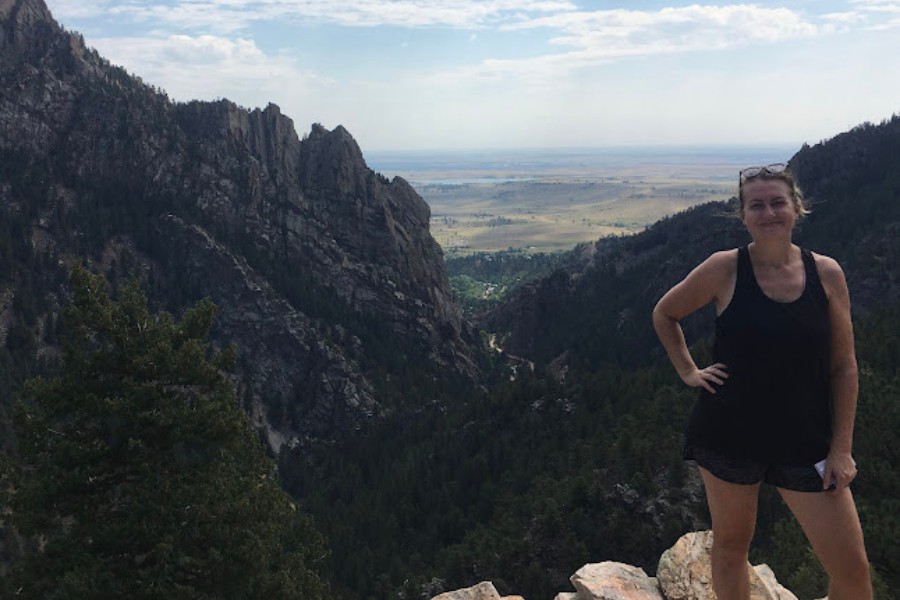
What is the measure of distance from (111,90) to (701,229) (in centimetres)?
13786

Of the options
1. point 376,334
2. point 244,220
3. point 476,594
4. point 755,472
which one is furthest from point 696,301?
point 244,220

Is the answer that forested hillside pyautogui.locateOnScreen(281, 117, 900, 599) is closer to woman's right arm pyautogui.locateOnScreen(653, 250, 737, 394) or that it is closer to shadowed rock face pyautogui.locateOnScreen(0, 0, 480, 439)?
woman's right arm pyautogui.locateOnScreen(653, 250, 737, 394)

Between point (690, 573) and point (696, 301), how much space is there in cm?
817

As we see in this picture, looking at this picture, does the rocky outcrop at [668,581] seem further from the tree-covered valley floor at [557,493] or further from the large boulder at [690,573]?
the tree-covered valley floor at [557,493]

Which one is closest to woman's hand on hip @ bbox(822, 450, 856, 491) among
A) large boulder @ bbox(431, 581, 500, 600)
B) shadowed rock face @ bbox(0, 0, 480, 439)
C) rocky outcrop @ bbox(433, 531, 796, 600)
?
rocky outcrop @ bbox(433, 531, 796, 600)

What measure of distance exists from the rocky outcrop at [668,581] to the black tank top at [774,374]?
268 inches

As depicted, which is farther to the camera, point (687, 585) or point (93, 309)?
point (93, 309)

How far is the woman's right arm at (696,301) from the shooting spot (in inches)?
250

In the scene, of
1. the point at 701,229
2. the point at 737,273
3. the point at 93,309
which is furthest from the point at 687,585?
the point at 701,229

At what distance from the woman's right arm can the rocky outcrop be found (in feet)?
23.0

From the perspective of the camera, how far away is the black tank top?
5.88 meters

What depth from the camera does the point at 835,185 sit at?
129 m

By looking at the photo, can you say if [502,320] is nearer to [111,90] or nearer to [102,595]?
[111,90]

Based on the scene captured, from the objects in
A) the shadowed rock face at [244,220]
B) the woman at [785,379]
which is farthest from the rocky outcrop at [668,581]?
the shadowed rock face at [244,220]
